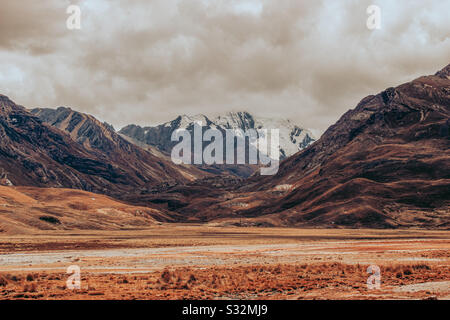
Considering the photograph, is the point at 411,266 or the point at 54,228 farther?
the point at 54,228

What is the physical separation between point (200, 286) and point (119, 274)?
1280 centimetres

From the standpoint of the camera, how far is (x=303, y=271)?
157 ft

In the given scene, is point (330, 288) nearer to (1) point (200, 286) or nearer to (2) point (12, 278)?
(1) point (200, 286)

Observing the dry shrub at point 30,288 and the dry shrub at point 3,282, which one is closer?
the dry shrub at point 30,288

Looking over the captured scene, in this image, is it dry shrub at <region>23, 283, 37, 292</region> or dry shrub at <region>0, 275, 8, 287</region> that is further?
dry shrub at <region>0, 275, 8, 287</region>

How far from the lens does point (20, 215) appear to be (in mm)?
170875

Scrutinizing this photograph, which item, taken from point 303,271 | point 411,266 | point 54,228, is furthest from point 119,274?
point 54,228

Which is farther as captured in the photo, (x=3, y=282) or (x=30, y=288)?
(x=3, y=282)
